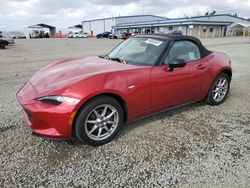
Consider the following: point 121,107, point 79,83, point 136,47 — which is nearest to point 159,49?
point 136,47

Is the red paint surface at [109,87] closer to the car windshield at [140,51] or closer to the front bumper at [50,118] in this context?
the front bumper at [50,118]

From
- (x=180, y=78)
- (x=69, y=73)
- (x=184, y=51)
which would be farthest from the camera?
(x=184, y=51)

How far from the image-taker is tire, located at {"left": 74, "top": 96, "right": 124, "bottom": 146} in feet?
9.37

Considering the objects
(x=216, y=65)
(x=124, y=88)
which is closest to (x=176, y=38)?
(x=216, y=65)

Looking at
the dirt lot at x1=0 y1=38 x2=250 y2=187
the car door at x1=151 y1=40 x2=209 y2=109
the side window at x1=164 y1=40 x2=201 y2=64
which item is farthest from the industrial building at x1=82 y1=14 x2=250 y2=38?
the dirt lot at x1=0 y1=38 x2=250 y2=187

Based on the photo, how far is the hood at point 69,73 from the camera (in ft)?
9.72

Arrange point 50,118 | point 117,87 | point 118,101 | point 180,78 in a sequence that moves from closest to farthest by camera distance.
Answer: point 50,118, point 117,87, point 118,101, point 180,78

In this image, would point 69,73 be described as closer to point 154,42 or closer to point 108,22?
point 154,42

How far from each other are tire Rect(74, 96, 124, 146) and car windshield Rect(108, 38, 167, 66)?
0.91 metres

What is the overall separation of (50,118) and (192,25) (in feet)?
163

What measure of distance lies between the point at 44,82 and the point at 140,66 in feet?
4.62

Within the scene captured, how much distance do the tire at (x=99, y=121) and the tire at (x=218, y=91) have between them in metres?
2.15

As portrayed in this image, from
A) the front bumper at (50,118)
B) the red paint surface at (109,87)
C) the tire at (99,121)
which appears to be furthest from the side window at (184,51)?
the front bumper at (50,118)

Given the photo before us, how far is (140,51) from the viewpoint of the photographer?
390 centimetres
